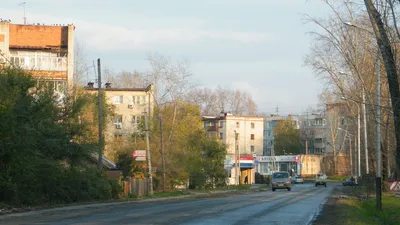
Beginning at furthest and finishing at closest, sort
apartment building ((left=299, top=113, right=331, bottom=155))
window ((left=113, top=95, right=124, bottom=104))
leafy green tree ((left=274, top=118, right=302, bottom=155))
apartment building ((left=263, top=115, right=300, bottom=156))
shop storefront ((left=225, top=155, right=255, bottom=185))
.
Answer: apartment building ((left=263, top=115, right=300, bottom=156))
apartment building ((left=299, top=113, right=331, bottom=155))
leafy green tree ((left=274, top=118, right=302, bottom=155))
shop storefront ((left=225, top=155, right=255, bottom=185))
window ((left=113, top=95, right=124, bottom=104))

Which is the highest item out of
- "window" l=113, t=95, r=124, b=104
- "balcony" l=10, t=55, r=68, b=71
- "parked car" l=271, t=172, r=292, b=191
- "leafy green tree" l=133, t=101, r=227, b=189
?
"balcony" l=10, t=55, r=68, b=71

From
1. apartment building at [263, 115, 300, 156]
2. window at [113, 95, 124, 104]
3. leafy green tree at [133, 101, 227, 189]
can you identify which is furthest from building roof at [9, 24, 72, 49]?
apartment building at [263, 115, 300, 156]

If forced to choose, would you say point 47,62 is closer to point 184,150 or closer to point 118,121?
point 184,150

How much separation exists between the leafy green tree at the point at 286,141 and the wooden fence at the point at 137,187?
99466 millimetres

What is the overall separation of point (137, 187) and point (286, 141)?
102485 millimetres

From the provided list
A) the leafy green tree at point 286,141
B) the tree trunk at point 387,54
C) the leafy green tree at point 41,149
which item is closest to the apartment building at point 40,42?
the leafy green tree at point 41,149

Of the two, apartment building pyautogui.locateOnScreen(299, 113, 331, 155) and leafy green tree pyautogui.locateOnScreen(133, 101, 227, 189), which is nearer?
leafy green tree pyautogui.locateOnScreen(133, 101, 227, 189)

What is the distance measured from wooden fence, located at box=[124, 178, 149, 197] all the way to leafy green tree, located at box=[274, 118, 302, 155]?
99466 mm

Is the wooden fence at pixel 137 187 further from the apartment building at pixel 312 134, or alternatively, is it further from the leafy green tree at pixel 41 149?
the apartment building at pixel 312 134

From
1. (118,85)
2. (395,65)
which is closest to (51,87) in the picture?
(395,65)

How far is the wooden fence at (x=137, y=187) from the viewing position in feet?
159

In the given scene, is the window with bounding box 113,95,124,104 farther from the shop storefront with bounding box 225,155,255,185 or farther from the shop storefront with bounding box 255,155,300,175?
the shop storefront with bounding box 255,155,300,175

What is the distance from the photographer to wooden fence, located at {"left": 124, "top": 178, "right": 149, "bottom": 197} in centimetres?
4846

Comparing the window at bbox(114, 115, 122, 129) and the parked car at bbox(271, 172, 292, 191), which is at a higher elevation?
the window at bbox(114, 115, 122, 129)
